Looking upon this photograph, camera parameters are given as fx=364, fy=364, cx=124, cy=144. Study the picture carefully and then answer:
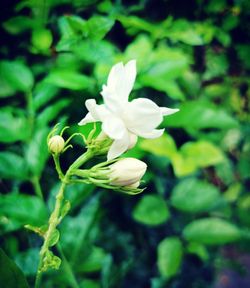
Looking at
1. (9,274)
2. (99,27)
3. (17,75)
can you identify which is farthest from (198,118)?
(9,274)

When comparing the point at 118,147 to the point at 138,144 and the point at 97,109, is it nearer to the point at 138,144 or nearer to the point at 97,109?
the point at 97,109

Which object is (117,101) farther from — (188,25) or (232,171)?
(232,171)

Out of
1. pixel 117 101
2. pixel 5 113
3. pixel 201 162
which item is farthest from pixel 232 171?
pixel 117 101

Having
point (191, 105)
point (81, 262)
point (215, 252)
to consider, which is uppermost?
point (191, 105)

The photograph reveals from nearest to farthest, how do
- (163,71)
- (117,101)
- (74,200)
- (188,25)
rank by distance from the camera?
1. (117,101)
2. (74,200)
3. (163,71)
4. (188,25)

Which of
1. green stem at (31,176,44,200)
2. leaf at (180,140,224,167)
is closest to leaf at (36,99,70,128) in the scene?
green stem at (31,176,44,200)

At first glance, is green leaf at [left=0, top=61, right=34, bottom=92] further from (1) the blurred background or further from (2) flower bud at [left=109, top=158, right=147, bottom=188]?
(2) flower bud at [left=109, top=158, right=147, bottom=188]

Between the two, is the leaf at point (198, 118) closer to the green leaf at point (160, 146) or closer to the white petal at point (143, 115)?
the green leaf at point (160, 146)
